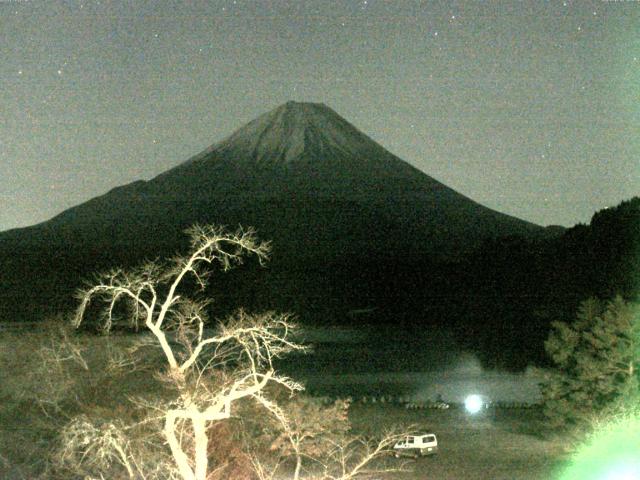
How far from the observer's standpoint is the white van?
18.8 meters

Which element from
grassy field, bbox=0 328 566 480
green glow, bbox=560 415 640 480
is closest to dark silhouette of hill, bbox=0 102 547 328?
grassy field, bbox=0 328 566 480

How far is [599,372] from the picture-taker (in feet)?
65.6

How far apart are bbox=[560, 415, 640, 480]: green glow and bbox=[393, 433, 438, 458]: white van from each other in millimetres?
3189

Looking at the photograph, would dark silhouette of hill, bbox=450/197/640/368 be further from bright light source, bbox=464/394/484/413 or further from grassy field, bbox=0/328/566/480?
grassy field, bbox=0/328/566/480

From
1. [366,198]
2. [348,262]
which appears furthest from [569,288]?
[366,198]

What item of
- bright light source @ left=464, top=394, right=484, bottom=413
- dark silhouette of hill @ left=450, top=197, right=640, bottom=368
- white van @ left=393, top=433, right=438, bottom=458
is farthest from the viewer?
dark silhouette of hill @ left=450, top=197, right=640, bottom=368

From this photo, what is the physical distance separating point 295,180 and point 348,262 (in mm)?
34473

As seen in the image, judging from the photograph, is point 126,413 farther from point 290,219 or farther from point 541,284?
point 290,219

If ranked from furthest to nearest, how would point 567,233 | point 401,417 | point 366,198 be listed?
point 366,198, point 567,233, point 401,417

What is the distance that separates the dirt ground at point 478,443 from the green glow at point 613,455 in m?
0.65

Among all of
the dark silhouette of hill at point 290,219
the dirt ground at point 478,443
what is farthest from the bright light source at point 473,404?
the dark silhouette of hill at point 290,219

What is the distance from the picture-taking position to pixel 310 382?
3038cm

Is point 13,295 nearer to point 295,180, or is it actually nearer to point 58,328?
point 58,328

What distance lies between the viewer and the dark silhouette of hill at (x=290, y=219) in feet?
218
